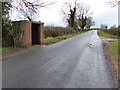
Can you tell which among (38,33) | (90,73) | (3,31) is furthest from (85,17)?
(90,73)

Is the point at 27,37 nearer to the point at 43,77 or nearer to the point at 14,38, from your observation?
the point at 14,38

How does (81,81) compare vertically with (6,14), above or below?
below

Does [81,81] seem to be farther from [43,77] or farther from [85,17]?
[85,17]

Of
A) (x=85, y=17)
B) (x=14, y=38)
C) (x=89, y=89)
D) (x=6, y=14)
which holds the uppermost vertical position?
(x=85, y=17)

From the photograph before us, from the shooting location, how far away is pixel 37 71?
4.83 m

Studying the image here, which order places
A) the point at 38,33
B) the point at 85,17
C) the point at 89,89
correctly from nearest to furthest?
the point at 89,89, the point at 38,33, the point at 85,17

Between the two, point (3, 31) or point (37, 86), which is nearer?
point (37, 86)

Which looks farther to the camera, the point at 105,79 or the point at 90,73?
the point at 90,73

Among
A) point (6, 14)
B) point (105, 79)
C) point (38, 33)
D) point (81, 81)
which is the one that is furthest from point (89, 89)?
point (38, 33)

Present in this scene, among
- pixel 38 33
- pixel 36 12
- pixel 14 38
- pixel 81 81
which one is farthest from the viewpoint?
pixel 38 33

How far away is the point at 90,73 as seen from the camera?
4633 mm

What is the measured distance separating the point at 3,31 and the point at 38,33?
14.4 feet

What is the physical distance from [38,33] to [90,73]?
34.0 feet

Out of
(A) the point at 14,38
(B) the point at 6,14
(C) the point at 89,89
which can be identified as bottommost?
(C) the point at 89,89
